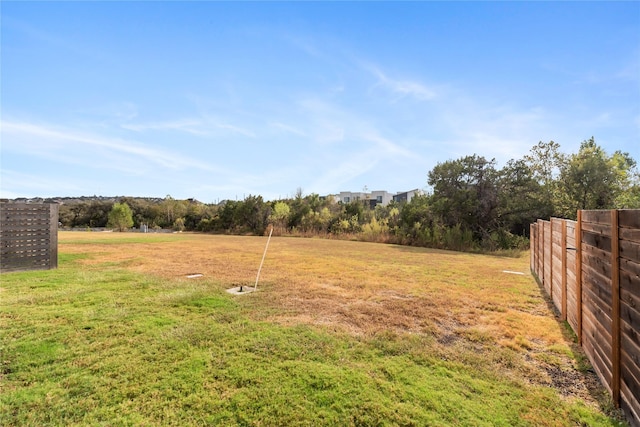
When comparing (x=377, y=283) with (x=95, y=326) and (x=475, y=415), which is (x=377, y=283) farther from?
(x=95, y=326)

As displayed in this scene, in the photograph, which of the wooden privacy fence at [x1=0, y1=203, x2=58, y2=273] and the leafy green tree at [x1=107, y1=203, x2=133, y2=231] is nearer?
the wooden privacy fence at [x1=0, y1=203, x2=58, y2=273]

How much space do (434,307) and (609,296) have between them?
2.40m

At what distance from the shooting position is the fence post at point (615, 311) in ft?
7.00

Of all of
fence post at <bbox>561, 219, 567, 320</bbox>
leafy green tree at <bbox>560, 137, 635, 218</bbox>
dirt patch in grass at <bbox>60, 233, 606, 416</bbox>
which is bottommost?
dirt patch in grass at <bbox>60, 233, 606, 416</bbox>

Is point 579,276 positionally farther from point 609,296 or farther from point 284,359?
point 284,359

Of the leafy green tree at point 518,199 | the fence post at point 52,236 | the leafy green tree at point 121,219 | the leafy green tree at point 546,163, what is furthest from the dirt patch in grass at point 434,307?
the leafy green tree at point 121,219

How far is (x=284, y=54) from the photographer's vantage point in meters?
8.66

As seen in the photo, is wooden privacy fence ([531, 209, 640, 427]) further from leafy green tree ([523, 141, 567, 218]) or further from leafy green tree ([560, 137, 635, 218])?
leafy green tree ([523, 141, 567, 218])

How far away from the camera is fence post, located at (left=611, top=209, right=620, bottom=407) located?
7.00 feet

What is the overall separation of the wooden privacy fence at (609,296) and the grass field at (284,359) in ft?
0.72

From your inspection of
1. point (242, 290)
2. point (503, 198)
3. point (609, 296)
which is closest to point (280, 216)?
point (503, 198)

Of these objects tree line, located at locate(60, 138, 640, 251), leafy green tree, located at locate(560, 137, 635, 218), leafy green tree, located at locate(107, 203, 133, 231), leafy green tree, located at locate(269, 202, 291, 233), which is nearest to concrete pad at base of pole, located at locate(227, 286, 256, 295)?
tree line, located at locate(60, 138, 640, 251)

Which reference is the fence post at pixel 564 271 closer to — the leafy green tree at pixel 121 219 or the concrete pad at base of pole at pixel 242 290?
the concrete pad at base of pole at pixel 242 290

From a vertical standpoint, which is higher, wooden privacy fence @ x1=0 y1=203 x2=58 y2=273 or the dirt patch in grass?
wooden privacy fence @ x1=0 y1=203 x2=58 y2=273
